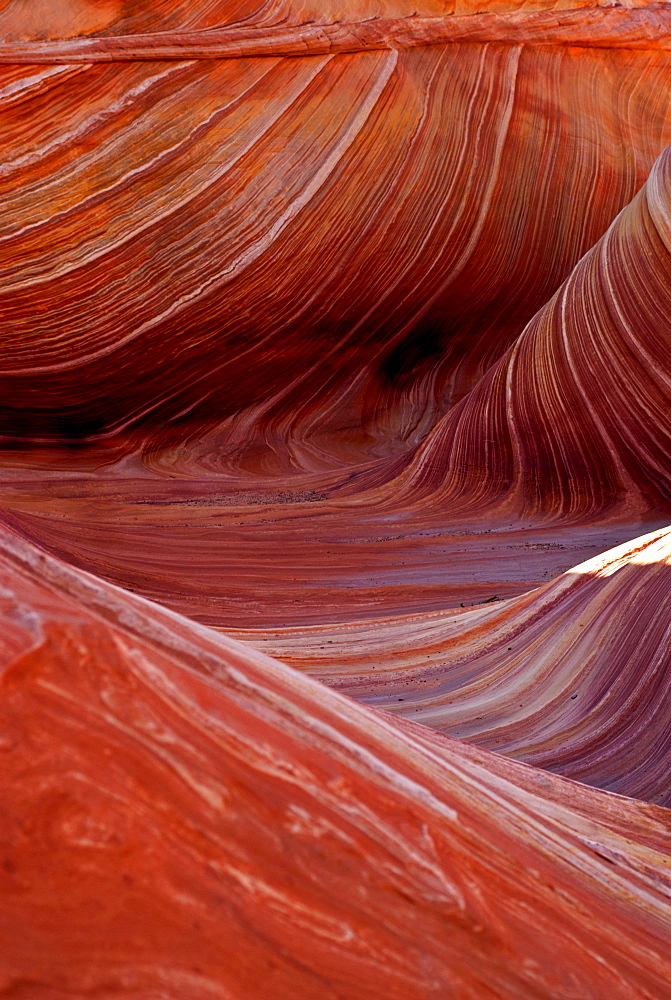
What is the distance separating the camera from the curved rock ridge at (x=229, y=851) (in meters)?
0.72

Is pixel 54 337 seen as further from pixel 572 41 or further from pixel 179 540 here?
pixel 572 41

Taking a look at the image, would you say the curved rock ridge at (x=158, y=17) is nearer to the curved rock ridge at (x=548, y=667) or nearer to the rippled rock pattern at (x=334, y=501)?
the rippled rock pattern at (x=334, y=501)

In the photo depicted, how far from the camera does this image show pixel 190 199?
5199mm

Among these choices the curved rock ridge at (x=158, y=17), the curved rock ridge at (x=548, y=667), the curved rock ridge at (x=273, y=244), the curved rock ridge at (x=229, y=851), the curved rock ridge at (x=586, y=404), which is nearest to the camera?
the curved rock ridge at (x=229, y=851)

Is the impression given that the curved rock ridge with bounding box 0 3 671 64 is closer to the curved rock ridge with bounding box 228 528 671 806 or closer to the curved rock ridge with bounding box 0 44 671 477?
the curved rock ridge with bounding box 0 44 671 477

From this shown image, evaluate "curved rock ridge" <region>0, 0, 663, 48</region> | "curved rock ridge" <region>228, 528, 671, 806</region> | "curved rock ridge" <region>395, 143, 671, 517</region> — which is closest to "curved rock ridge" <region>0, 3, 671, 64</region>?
"curved rock ridge" <region>0, 0, 663, 48</region>

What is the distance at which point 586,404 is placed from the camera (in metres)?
4.09

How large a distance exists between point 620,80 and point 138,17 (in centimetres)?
355

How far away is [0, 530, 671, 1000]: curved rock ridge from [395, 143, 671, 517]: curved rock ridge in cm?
313

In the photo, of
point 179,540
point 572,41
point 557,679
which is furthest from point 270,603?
point 572,41

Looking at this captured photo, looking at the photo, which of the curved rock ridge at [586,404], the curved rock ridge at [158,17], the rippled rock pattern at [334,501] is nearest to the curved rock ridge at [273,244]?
the rippled rock pattern at [334,501]

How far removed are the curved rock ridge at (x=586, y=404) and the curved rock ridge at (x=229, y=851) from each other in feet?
10.3

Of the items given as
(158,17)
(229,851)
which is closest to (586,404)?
(158,17)

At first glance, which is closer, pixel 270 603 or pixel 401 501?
pixel 270 603
